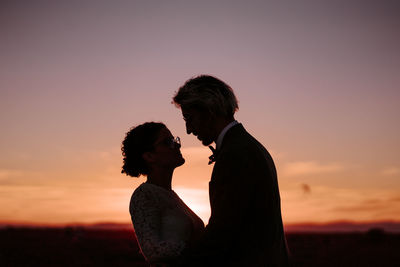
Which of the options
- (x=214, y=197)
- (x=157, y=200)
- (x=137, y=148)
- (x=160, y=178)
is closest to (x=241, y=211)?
(x=214, y=197)

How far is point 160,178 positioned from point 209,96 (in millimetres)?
1428

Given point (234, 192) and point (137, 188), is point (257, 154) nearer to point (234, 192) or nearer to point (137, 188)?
point (234, 192)

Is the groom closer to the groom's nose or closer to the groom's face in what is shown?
the groom's face

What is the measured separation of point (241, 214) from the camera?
3.26 metres

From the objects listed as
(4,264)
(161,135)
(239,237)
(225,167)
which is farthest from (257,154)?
(4,264)

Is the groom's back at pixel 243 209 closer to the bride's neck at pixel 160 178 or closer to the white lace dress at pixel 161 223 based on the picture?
the white lace dress at pixel 161 223

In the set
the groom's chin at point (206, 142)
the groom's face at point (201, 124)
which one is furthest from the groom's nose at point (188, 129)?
the groom's chin at point (206, 142)

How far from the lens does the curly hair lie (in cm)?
489

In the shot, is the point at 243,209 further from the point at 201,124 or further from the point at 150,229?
the point at 150,229

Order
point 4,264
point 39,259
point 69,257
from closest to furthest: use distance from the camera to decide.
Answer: point 4,264, point 39,259, point 69,257

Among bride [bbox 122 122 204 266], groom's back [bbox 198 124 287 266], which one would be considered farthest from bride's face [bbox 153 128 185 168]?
groom's back [bbox 198 124 287 266]

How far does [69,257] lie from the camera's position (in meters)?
21.5

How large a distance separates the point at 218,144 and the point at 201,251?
910 millimetres

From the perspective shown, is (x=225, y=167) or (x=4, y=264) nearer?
(x=225, y=167)
